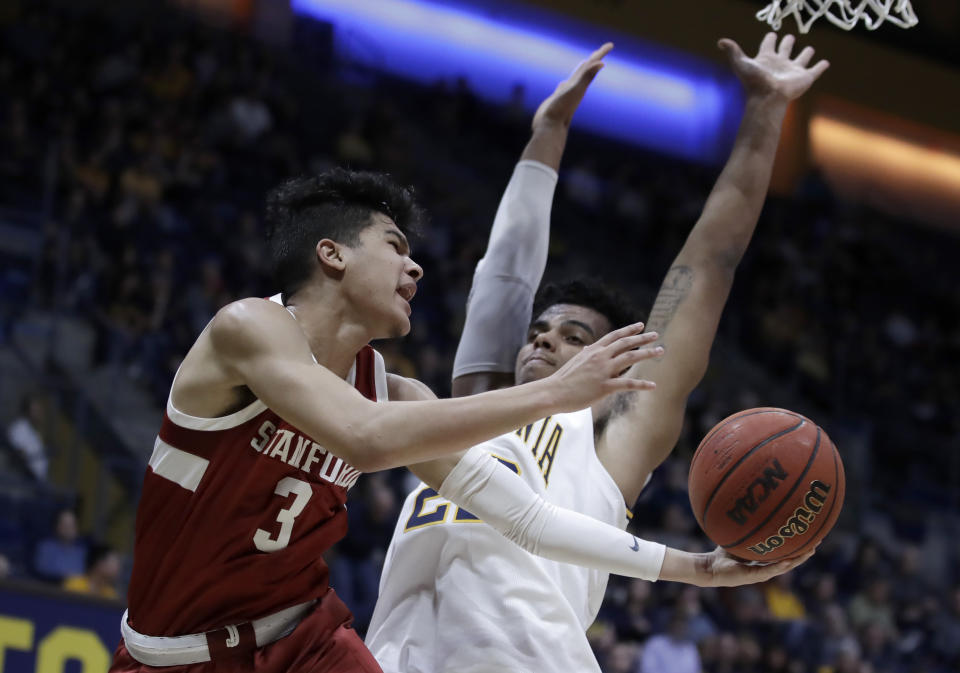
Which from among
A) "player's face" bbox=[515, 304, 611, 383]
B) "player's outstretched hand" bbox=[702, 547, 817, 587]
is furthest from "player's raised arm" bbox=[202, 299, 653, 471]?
"player's face" bbox=[515, 304, 611, 383]

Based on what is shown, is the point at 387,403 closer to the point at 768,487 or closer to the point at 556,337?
the point at 768,487

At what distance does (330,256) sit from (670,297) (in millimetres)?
1084

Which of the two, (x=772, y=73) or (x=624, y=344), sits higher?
(x=772, y=73)

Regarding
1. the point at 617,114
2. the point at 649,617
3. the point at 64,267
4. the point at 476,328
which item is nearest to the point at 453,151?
the point at 617,114

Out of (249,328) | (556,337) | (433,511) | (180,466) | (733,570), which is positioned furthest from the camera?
(556,337)

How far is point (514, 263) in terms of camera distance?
3965 mm

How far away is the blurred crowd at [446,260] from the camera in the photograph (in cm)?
904

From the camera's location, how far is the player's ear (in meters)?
2.99

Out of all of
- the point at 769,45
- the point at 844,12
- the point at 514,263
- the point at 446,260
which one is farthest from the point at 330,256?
the point at 446,260

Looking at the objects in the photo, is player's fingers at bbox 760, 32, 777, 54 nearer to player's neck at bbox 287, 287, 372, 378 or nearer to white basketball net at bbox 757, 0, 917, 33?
white basketball net at bbox 757, 0, 917, 33

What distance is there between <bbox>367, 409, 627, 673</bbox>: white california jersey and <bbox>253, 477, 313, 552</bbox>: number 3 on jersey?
0.47 m

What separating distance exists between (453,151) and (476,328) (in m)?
11.5

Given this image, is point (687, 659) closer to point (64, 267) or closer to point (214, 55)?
point (64, 267)

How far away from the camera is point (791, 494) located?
3.05 m
